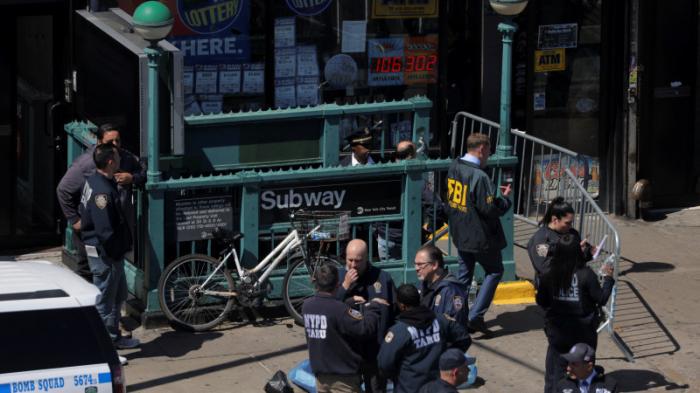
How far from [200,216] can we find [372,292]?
8.92 ft

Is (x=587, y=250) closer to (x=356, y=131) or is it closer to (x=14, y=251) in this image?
(x=356, y=131)

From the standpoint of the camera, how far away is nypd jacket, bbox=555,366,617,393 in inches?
307

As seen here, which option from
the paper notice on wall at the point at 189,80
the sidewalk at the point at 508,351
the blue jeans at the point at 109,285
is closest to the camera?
the sidewalk at the point at 508,351

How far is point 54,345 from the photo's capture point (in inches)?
260

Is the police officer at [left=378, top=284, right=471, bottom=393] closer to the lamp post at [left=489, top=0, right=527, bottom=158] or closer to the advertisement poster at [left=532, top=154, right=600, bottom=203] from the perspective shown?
the lamp post at [left=489, top=0, right=527, bottom=158]

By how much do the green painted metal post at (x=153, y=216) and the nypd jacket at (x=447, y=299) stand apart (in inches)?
114

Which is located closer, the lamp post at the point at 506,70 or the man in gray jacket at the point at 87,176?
the man in gray jacket at the point at 87,176

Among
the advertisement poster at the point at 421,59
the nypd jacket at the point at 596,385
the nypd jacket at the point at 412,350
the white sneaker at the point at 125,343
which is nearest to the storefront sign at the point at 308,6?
the advertisement poster at the point at 421,59

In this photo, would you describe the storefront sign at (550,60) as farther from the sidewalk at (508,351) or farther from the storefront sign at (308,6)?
the sidewalk at (508,351)

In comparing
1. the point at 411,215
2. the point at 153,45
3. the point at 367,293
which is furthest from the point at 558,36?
the point at 367,293

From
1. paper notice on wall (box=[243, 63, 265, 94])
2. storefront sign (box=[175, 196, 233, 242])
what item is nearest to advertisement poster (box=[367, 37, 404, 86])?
paper notice on wall (box=[243, 63, 265, 94])

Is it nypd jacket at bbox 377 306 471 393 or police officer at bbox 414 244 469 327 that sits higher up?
police officer at bbox 414 244 469 327

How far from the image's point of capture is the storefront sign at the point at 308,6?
13273mm

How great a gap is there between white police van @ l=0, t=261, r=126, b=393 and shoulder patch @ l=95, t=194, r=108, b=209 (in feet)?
9.56
